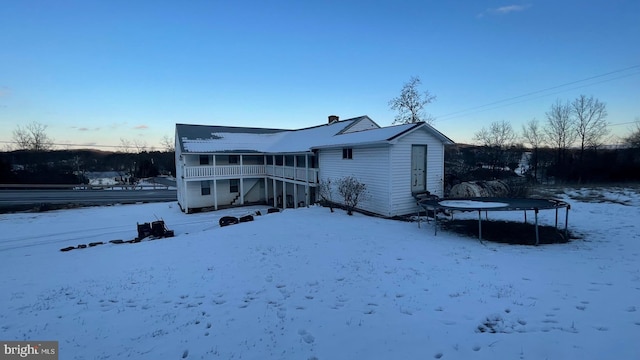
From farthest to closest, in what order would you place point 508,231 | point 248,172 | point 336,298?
point 248,172 → point 508,231 → point 336,298

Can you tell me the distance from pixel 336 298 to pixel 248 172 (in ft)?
65.3

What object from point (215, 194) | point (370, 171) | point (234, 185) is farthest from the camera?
point (234, 185)

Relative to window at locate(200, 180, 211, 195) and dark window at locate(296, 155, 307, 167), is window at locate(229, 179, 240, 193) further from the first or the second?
dark window at locate(296, 155, 307, 167)

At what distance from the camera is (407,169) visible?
1344cm

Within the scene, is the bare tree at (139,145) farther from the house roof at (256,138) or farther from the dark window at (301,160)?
the dark window at (301,160)

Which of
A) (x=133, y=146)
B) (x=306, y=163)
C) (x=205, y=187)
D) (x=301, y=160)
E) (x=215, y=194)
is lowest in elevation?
(x=215, y=194)

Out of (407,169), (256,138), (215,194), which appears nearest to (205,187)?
(215,194)

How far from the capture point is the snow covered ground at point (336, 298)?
12.5 feet

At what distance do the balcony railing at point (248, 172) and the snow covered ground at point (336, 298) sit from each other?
963 centimetres

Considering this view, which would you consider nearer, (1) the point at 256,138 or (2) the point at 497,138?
(1) the point at 256,138

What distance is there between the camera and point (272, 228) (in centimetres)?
1133

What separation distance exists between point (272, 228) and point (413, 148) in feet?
25.3

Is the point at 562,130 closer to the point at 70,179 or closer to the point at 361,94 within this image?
the point at 361,94

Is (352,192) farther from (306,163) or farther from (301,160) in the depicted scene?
(301,160)
